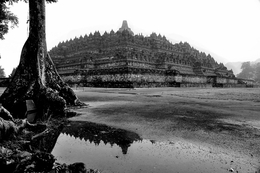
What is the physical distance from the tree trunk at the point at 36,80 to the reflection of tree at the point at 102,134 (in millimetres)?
1358

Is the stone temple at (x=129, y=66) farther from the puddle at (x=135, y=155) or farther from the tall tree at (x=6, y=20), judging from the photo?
the puddle at (x=135, y=155)

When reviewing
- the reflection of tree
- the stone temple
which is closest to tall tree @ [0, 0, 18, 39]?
the stone temple

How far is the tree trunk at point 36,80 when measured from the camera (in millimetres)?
4674

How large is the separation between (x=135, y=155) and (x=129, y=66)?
20.9 metres

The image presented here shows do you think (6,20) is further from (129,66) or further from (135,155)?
(135,155)

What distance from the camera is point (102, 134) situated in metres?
3.03

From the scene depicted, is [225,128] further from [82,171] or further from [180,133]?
[82,171]

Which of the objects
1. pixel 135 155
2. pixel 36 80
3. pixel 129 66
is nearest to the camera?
pixel 135 155

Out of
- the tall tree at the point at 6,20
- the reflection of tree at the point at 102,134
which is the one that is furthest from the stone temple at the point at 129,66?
the reflection of tree at the point at 102,134

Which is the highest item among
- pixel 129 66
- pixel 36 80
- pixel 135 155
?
pixel 129 66

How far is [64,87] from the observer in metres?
6.22

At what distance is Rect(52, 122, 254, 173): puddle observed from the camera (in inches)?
73.0

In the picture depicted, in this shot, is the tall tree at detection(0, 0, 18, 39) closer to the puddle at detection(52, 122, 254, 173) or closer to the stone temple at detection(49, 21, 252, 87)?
the stone temple at detection(49, 21, 252, 87)

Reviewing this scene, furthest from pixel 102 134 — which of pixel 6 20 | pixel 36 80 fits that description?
pixel 6 20
